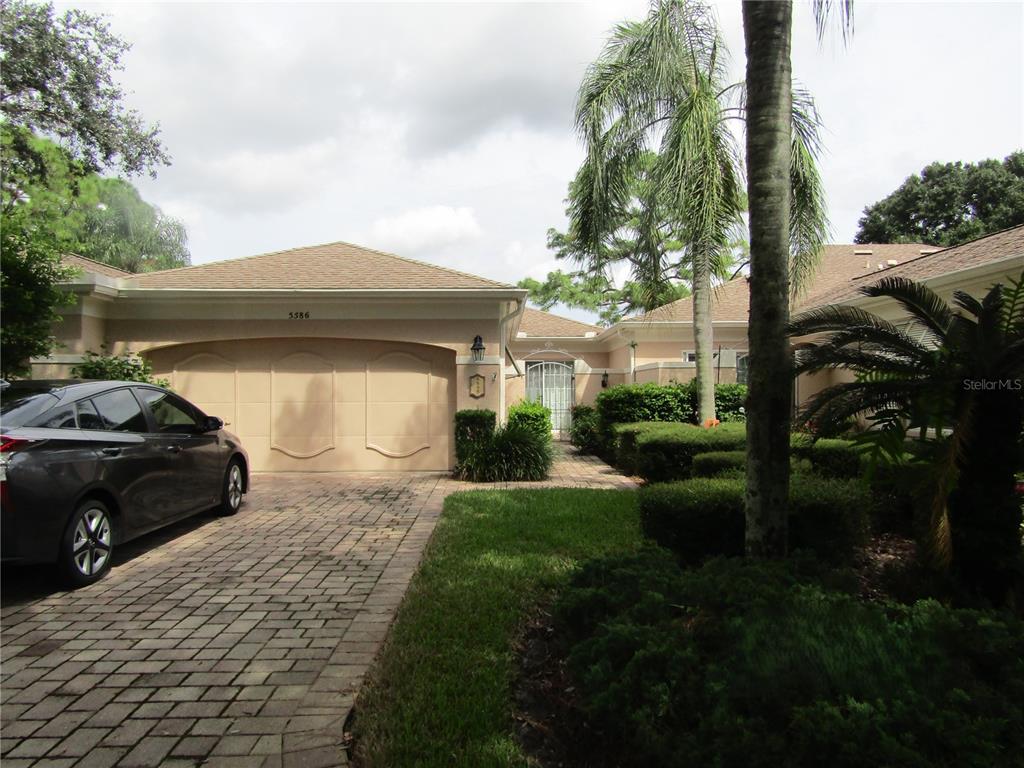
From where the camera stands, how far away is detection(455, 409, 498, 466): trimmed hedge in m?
11.0

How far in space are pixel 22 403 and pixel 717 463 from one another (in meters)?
6.43

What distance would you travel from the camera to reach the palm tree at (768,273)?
3.88m

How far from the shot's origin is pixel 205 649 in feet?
12.8

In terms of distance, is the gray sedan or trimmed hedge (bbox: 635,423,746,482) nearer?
the gray sedan

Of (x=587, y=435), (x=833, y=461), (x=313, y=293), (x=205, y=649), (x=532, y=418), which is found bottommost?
(x=205, y=649)

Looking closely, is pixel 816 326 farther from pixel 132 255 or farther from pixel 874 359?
pixel 132 255

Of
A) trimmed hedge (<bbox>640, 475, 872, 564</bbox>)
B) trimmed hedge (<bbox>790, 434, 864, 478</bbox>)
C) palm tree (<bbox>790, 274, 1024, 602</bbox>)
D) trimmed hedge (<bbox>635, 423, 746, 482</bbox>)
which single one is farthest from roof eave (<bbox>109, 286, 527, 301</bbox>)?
palm tree (<bbox>790, 274, 1024, 602</bbox>)

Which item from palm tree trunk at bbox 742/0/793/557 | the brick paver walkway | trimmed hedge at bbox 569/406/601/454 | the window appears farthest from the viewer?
the window

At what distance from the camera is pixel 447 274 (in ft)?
39.8

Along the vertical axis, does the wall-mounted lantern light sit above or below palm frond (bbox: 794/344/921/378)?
above

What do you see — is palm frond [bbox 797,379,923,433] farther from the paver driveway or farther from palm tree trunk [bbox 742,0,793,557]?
the paver driveway

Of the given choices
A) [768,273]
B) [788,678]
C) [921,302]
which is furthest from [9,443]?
[921,302]

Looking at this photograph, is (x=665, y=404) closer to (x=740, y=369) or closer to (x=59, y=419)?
(x=740, y=369)

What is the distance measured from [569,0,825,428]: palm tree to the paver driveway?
7061mm
